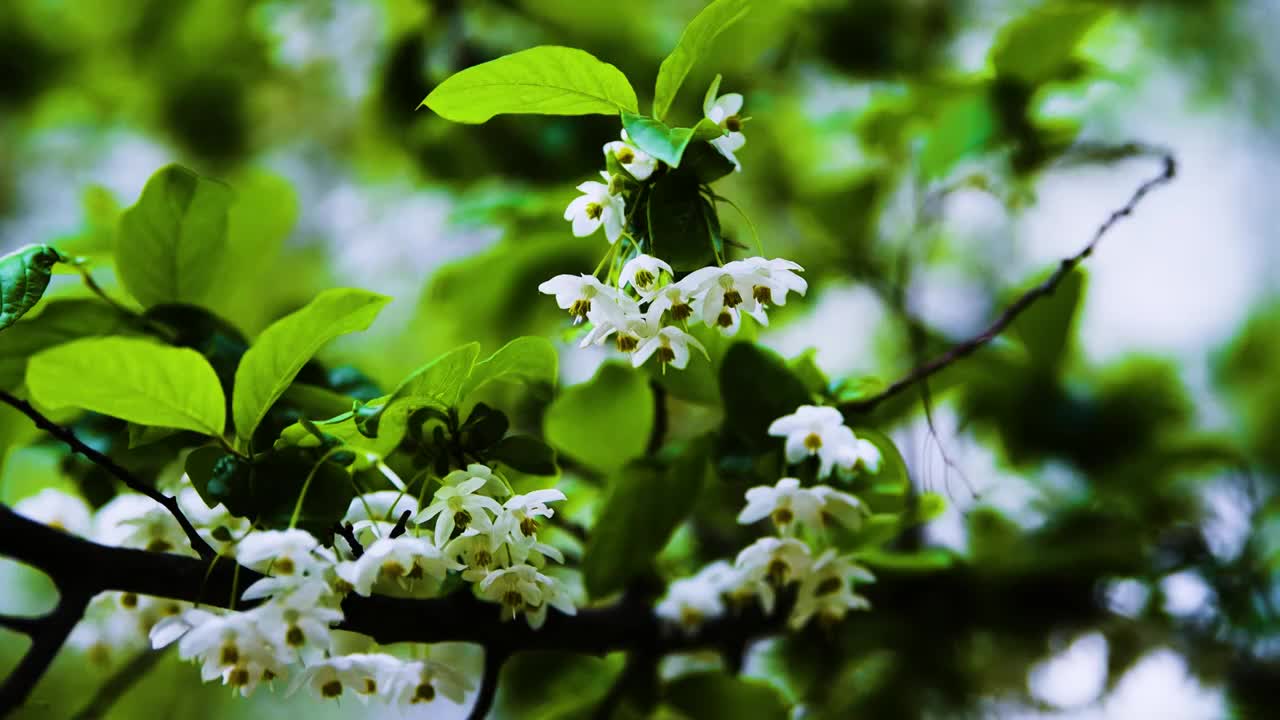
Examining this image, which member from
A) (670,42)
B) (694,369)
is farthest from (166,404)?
(670,42)

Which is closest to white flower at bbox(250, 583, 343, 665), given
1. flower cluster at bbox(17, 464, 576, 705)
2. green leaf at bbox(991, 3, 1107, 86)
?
flower cluster at bbox(17, 464, 576, 705)

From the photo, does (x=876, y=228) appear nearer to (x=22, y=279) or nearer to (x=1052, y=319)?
(x=1052, y=319)

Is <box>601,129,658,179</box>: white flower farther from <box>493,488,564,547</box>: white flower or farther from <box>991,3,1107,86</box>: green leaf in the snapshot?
<box>991,3,1107,86</box>: green leaf

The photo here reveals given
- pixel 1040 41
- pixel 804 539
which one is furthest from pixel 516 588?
pixel 1040 41

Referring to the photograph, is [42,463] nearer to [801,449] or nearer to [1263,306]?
[801,449]

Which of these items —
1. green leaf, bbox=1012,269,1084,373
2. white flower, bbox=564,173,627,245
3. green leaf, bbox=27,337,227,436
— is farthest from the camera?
green leaf, bbox=1012,269,1084,373
